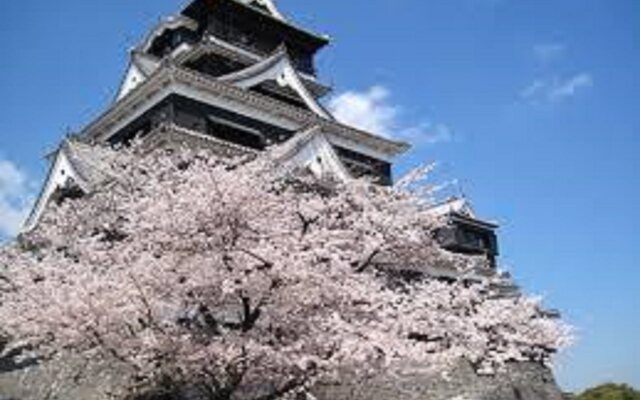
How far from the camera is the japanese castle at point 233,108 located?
2127 cm

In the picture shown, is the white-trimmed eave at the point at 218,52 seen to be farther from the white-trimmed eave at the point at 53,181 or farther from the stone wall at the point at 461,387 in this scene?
the stone wall at the point at 461,387

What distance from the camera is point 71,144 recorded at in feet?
70.4

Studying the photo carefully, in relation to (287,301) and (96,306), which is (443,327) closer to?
(287,301)

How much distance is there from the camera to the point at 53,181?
21.9m

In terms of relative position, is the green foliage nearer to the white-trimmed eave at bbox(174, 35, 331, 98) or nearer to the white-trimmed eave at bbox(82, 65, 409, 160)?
the white-trimmed eave at bbox(82, 65, 409, 160)

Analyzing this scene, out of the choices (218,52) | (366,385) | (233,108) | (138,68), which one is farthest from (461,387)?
(138,68)

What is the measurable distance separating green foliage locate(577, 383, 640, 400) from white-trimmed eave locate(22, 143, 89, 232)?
17329 millimetres

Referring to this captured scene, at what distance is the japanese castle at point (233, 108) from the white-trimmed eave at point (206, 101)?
0.03 metres

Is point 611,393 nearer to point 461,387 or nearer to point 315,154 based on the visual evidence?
point 461,387

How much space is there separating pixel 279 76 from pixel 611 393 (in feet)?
48.8

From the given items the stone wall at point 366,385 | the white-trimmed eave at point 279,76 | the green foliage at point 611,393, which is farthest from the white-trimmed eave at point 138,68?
the green foliage at point 611,393

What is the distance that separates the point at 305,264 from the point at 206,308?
Result: 1633 millimetres

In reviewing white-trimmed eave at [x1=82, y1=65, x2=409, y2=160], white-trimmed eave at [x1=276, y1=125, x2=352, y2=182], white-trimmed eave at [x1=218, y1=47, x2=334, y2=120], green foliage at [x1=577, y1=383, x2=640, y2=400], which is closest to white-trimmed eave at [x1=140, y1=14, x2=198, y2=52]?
white-trimmed eave at [x1=218, y1=47, x2=334, y2=120]

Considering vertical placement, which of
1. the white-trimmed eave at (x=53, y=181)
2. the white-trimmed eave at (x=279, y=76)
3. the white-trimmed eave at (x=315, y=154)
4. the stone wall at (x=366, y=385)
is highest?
the white-trimmed eave at (x=279, y=76)
